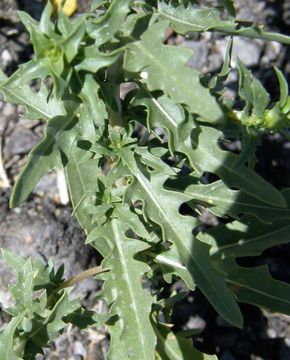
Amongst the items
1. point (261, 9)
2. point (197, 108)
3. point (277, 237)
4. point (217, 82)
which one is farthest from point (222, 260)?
point (261, 9)

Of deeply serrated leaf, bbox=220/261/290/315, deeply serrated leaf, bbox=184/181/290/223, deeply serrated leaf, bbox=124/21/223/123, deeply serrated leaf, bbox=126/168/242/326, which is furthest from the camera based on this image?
deeply serrated leaf, bbox=220/261/290/315

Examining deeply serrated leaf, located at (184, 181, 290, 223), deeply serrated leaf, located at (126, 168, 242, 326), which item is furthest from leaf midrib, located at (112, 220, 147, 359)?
deeply serrated leaf, located at (184, 181, 290, 223)

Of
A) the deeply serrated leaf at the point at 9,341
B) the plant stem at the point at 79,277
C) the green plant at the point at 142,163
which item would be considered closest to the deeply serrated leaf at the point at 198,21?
the green plant at the point at 142,163

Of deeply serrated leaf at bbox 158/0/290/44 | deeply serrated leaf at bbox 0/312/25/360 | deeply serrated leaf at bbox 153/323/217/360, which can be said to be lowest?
deeply serrated leaf at bbox 153/323/217/360

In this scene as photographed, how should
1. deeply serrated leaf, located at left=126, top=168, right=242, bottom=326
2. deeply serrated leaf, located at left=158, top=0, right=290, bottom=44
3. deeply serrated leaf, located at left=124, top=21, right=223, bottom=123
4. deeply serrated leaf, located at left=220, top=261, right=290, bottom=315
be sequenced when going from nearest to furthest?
deeply serrated leaf, located at left=124, top=21, right=223, bottom=123
deeply serrated leaf, located at left=158, top=0, right=290, bottom=44
deeply serrated leaf, located at left=126, top=168, right=242, bottom=326
deeply serrated leaf, located at left=220, top=261, right=290, bottom=315

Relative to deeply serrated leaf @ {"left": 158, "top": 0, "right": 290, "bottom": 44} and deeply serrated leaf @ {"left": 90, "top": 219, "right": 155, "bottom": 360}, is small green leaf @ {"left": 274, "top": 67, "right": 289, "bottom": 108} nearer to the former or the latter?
deeply serrated leaf @ {"left": 158, "top": 0, "right": 290, "bottom": 44}

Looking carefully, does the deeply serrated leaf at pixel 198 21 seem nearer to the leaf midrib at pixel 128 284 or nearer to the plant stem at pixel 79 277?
the leaf midrib at pixel 128 284

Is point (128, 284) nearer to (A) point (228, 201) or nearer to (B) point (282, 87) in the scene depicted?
(A) point (228, 201)

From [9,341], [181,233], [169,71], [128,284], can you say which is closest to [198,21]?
[169,71]
